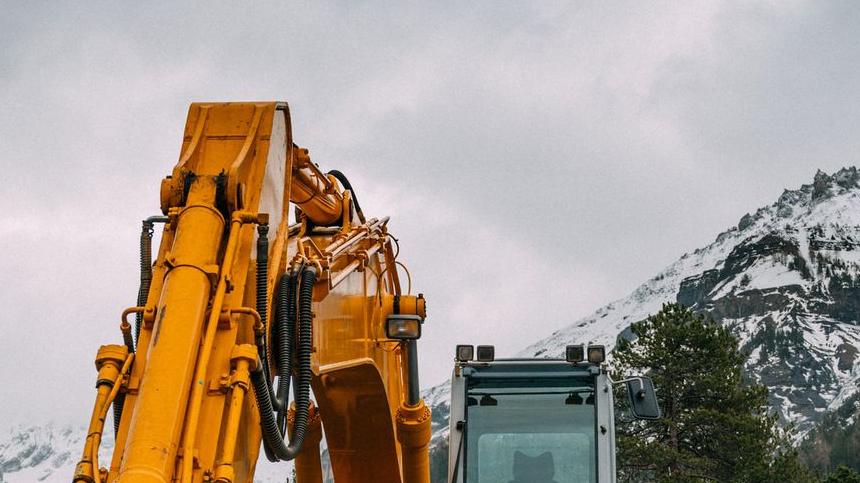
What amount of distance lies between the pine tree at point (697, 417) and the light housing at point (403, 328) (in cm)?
1699

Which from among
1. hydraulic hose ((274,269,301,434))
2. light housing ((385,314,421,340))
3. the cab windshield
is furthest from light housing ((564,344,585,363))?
hydraulic hose ((274,269,301,434))

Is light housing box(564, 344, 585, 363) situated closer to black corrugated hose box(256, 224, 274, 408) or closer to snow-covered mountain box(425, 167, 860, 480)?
black corrugated hose box(256, 224, 274, 408)

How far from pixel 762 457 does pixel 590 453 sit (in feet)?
60.2

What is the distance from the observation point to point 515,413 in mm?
7059

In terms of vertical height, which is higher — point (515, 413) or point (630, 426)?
point (630, 426)

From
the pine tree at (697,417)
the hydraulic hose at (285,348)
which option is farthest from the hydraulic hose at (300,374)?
the pine tree at (697,417)

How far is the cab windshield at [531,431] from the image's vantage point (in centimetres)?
681

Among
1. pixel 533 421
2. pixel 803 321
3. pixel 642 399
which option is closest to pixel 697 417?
pixel 642 399

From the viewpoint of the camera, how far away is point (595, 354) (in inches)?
290

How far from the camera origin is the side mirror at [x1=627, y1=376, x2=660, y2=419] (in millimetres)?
6941

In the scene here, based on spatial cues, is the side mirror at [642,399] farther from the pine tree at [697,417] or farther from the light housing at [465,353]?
the pine tree at [697,417]

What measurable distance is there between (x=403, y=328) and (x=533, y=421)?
108 centimetres

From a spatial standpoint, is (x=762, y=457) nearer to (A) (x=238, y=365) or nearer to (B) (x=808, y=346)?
(A) (x=238, y=365)

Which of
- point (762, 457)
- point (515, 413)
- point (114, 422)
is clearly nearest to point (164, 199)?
point (114, 422)
